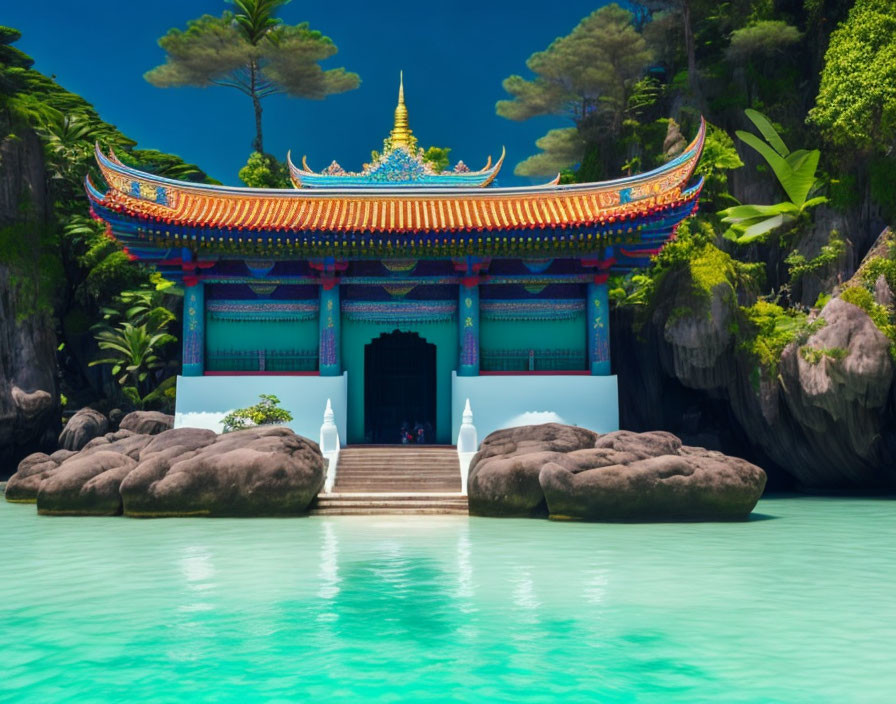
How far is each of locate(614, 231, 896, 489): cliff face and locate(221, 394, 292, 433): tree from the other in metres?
9.05

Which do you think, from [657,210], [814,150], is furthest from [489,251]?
[814,150]

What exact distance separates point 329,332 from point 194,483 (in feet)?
20.6

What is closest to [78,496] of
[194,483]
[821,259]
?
[194,483]

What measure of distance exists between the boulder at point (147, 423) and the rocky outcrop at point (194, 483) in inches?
170

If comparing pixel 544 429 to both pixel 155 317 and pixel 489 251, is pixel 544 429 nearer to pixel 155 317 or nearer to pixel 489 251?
pixel 489 251

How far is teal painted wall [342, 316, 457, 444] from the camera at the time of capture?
19.5 m

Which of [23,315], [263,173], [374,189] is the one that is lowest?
[23,315]

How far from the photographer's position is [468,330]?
18859 mm

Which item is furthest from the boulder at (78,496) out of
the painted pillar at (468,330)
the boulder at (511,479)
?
the painted pillar at (468,330)

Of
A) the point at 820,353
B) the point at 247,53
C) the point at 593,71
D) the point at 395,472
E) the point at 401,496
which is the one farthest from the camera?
the point at 247,53

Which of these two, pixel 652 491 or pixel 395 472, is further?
pixel 395 472

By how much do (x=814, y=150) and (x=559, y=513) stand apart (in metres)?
12.2

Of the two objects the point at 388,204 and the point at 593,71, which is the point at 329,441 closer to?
the point at 388,204

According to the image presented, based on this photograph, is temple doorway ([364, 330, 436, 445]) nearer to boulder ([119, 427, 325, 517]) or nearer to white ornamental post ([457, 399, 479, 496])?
white ornamental post ([457, 399, 479, 496])
